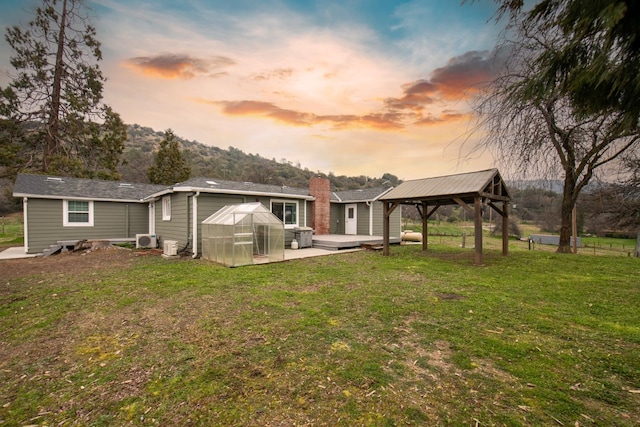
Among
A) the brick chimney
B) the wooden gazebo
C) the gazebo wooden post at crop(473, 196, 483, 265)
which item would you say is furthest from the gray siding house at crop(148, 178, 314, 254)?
the gazebo wooden post at crop(473, 196, 483, 265)

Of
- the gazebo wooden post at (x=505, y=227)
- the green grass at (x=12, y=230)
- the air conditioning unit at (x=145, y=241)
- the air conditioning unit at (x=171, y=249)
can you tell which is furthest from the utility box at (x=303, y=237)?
the green grass at (x=12, y=230)

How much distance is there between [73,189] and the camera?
12.9m

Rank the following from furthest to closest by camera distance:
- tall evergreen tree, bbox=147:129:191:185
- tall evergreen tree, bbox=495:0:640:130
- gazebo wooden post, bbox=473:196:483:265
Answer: tall evergreen tree, bbox=147:129:191:185 < gazebo wooden post, bbox=473:196:483:265 < tall evergreen tree, bbox=495:0:640:130

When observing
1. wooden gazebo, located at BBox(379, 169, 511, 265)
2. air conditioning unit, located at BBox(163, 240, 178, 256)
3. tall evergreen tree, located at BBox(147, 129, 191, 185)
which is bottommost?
air conditioning unit, located at BBox(163, 240, 178, 256)

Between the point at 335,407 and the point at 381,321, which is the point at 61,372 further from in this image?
the point at 381,321

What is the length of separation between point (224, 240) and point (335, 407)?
739 centimetres

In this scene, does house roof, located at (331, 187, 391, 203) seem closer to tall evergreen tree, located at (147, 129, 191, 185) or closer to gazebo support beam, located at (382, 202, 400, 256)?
gazebo support beam, located at (382, 202, 400, 256)

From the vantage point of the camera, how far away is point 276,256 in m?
9.88

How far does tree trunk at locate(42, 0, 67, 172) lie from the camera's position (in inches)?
760

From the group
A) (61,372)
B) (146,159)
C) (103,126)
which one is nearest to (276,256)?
(61,372)

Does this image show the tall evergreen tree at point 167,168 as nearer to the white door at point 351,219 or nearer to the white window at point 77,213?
the white window at point 77,213

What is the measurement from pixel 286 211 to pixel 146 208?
781 centimetres

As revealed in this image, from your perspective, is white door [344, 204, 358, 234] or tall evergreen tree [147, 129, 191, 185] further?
tall evergreen tree [147, 129, 191, 185]

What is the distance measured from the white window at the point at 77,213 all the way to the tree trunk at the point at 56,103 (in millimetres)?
10560
